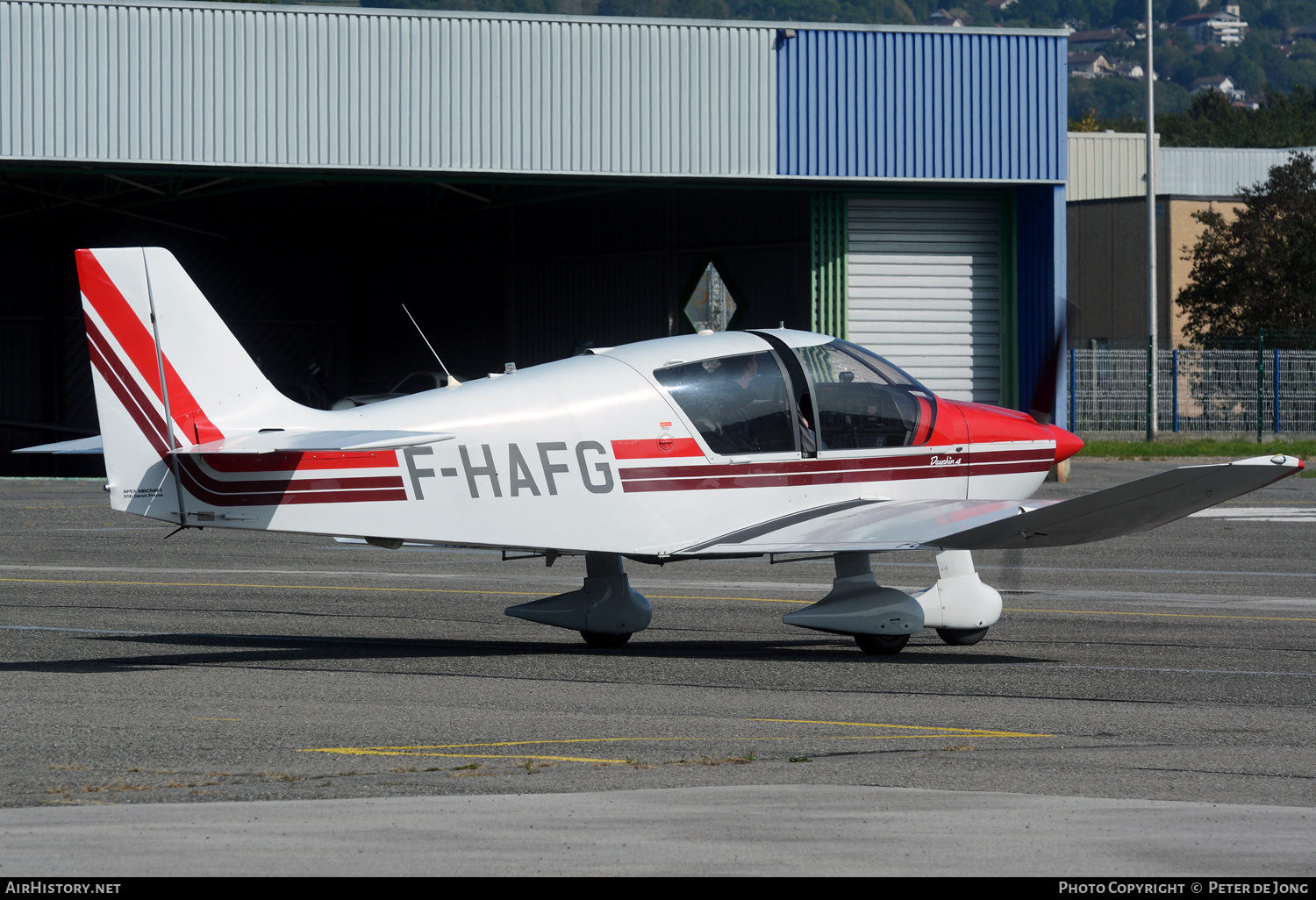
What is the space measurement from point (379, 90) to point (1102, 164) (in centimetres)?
4529

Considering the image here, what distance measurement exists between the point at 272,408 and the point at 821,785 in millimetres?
5378

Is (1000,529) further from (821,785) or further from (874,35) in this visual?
(874,35)

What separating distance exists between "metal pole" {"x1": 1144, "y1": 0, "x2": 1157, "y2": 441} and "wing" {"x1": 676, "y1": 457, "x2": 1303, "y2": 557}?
2864cm

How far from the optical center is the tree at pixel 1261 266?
48906 mm

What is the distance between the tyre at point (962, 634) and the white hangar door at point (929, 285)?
65.7 ft

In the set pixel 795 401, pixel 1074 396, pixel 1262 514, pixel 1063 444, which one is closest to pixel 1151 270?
pixel 1074 396

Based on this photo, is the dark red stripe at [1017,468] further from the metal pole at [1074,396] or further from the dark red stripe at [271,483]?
the metal pole at [1074,396]

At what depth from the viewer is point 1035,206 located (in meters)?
31.8

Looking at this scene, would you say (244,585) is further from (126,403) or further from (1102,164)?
(1102,164)

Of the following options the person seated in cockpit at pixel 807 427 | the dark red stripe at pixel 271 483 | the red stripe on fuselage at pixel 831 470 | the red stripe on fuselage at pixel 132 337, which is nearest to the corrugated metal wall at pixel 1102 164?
the red stripe on fuselage at pixel 831 470

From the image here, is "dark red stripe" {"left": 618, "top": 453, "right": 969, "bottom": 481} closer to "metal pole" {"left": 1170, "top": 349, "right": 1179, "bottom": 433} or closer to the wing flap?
the wing flap

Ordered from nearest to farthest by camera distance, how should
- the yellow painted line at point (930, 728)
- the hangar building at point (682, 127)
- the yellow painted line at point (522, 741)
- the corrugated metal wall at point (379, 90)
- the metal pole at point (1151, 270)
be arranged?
1. the yellow painted line at point (522, 741)
2. the yellow painted line at point (930, 728)
3. the corrugated metal wall at point (379, 90)
4. the hangar building at point (682, 127)
5. the metal pole at point (1151, 270)

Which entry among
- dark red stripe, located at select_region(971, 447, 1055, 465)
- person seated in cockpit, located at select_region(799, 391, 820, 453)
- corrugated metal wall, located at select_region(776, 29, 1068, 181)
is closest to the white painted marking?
corrugated metal wall, located at select_region(776, 29, 1068, 181)

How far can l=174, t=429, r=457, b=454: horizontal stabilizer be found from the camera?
33.7 ft
